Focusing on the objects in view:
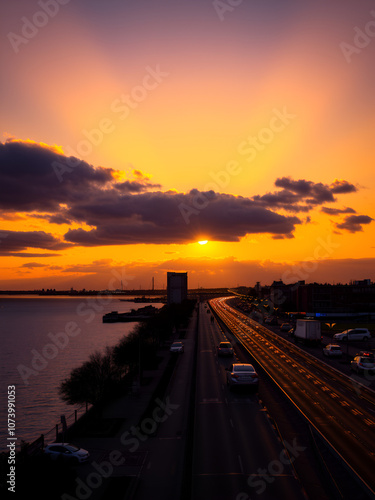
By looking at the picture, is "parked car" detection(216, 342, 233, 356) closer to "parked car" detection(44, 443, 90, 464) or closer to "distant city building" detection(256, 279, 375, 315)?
"parked car" detection(44, 443, 90, 464)

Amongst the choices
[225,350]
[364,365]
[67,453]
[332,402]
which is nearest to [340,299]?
[225,350]

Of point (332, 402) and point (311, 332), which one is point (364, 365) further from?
point (311, 332)

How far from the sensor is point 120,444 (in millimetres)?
28641

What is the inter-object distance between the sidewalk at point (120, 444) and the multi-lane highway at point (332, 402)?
11111 mm

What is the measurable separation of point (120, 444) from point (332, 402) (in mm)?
16875

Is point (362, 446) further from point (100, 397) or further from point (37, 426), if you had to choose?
point (37, 426)

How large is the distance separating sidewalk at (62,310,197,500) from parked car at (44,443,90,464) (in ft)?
1.39

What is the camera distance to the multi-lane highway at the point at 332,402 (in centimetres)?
2372

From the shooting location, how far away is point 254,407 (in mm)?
33938

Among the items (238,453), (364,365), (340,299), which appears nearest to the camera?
(238,453)

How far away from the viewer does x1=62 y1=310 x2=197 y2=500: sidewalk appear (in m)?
22.0

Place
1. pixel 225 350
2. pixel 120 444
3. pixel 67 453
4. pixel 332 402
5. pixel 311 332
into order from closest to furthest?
pixel 67 453, pixel 120 444, pixel 332 402, pixel 225 350, pixel 311 332

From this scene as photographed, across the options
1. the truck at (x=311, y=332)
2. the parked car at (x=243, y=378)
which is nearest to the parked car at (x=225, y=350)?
the truck at (x=311, y=332)

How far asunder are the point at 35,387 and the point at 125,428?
42.9 meters
